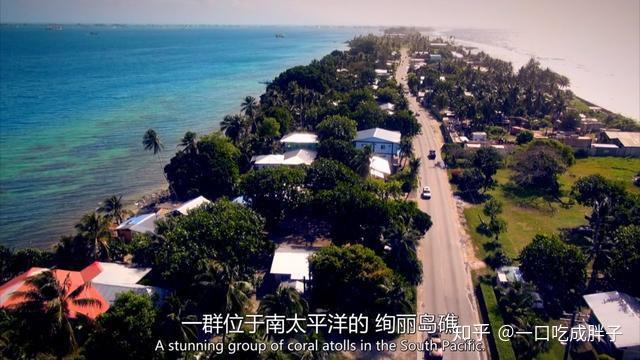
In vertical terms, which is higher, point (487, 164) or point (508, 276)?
point (487, 164)

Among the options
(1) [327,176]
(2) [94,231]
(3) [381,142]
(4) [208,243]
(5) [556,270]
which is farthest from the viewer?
(3) [381,142]

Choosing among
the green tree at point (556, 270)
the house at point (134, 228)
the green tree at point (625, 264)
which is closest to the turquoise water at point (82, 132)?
the house at point (134, 228)

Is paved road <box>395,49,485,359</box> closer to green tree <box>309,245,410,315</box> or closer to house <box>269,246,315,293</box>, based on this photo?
green tree <box>309,245,410,315</box>

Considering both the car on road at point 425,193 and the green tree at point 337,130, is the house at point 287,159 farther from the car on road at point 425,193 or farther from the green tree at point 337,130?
the car on road at point 425,193

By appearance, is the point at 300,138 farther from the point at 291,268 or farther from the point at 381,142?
the point at 291,268

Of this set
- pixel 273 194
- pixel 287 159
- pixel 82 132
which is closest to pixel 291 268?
pixel 273 194

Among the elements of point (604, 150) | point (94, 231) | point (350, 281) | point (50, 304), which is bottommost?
point (604, 150)

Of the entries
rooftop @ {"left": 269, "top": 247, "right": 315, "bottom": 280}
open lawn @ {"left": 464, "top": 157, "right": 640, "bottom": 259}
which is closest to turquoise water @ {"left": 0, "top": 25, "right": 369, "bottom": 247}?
rooftop @ {"left": 269, "top": 247, "right": 315, "bottom": 280}
